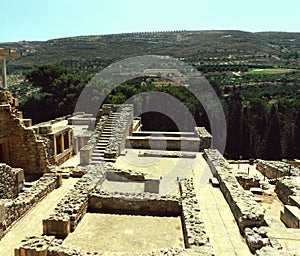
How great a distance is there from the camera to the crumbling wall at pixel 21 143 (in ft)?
49.9

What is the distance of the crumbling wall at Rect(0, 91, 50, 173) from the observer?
15.2m

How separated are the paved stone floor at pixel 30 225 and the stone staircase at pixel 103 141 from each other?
419 cm

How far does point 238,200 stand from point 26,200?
760 centimetres

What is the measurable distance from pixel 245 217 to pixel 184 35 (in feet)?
381

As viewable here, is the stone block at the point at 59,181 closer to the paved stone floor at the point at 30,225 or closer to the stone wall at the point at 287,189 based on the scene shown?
the paved stone floor at the point at 30,225

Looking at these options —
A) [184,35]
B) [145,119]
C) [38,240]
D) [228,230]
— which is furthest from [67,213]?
[184,35]

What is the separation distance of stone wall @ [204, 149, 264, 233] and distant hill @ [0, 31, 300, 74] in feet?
201

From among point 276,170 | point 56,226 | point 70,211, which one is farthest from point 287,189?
point 56,226

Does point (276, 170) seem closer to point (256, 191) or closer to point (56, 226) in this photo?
point (256, 191)

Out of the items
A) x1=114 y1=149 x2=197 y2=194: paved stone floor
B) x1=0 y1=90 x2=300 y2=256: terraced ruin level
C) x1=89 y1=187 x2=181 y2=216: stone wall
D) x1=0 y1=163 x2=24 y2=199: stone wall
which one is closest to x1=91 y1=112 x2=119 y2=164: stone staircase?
x1=0 y1=90 x2=300 y2=256: terraced ruin level

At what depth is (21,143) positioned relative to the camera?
15.4m

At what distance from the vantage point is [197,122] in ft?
110

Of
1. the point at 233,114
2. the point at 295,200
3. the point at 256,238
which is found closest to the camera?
the point at 256,238

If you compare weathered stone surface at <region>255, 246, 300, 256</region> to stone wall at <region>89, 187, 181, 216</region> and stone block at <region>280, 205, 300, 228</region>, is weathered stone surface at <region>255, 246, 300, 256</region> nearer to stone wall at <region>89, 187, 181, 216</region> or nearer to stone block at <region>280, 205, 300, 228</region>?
stone block at <region>280, 205, 300, 228</region>
